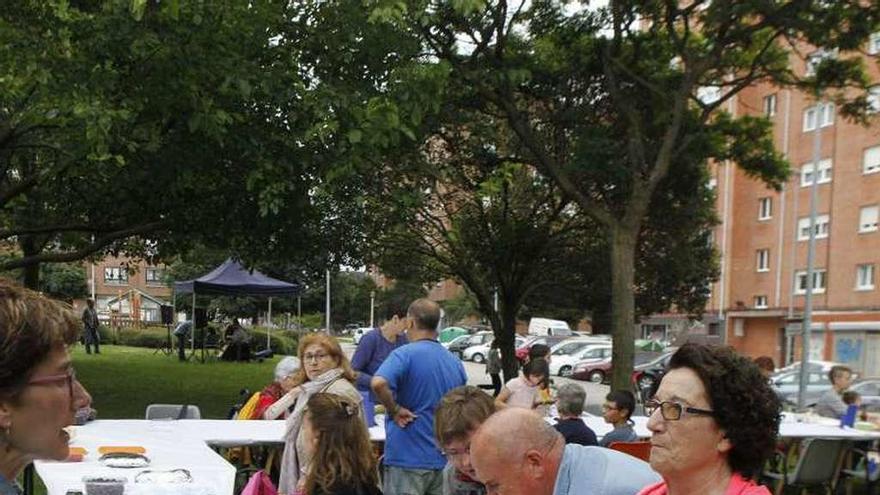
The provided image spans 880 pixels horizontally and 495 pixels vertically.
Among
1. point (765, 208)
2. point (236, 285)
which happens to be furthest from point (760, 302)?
point (236, 285)

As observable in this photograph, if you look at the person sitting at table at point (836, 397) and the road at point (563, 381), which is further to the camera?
the road at point (563, 381)

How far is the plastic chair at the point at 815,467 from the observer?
7875mm

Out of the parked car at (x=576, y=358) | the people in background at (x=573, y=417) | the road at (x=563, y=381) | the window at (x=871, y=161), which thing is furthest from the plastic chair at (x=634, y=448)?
the window at (x=871, y=161)

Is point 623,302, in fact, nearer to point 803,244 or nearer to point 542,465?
point 542,465

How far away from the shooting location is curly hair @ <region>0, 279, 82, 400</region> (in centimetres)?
153

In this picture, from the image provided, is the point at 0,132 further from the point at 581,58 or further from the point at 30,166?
the point at 581,58

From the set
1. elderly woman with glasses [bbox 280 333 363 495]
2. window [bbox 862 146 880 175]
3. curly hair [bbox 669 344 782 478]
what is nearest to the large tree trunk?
elderly woman with glasses [bbox 280 333 363 495]

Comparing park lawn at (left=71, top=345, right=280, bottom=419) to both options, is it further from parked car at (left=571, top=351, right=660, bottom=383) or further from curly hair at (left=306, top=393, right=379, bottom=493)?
parked car at (left=571, top=351, right=660, bottom=383)

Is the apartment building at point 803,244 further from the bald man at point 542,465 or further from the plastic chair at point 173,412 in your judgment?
the bald man at point 542,465

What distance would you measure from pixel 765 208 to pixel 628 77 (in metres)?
34.5

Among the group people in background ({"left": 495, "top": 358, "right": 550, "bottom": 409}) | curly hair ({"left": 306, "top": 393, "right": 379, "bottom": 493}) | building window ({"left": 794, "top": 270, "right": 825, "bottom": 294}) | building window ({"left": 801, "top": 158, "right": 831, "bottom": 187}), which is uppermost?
building window ({"left": 801, "top": 158, "right": 831, "bottom": 187})

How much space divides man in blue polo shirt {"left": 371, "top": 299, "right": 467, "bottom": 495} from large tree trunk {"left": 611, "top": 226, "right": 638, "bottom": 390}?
697cm

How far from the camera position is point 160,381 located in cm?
1884

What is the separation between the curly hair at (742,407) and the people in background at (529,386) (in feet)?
19.8
